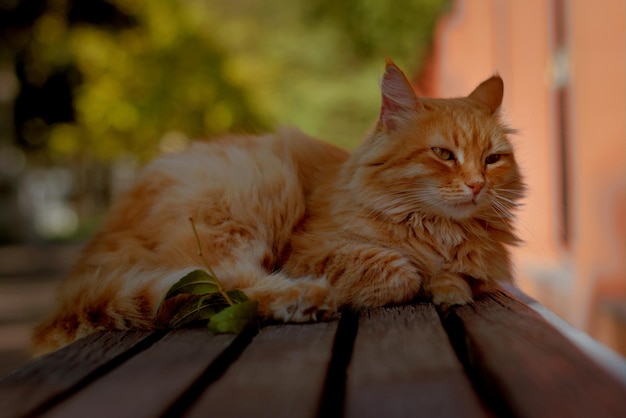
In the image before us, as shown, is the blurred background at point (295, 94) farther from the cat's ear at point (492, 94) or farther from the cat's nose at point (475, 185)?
the cat's nose at point (475, 185)

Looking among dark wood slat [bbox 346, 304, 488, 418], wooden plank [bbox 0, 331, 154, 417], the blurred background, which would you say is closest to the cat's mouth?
the blurred background

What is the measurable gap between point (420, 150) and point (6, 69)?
17822mm

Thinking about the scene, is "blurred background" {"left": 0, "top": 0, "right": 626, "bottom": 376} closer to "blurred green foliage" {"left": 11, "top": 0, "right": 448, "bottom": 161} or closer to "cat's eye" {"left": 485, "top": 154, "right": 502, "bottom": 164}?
"blurred green foliage" {"left": 11, "top": 0, "right": 448, "bottom": 161}

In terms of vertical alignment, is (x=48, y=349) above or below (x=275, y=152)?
below

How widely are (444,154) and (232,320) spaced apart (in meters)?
1.01

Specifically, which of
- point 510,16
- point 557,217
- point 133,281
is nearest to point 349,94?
point 510,16

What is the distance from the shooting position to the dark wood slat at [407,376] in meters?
1.10

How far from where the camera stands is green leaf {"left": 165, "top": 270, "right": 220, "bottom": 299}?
5.98ft

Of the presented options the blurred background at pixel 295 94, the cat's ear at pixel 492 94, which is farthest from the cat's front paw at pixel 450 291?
the cat's ear at pixel 492 94

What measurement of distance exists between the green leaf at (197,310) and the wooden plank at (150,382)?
170 mm

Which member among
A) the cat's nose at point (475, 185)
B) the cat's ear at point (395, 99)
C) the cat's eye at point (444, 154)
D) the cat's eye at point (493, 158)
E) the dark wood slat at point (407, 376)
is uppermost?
the cat's ear at point (395, 99)

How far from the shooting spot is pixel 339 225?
2379 mm

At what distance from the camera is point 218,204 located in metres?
2.45

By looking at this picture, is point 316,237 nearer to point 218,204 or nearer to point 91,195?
point 218,204
